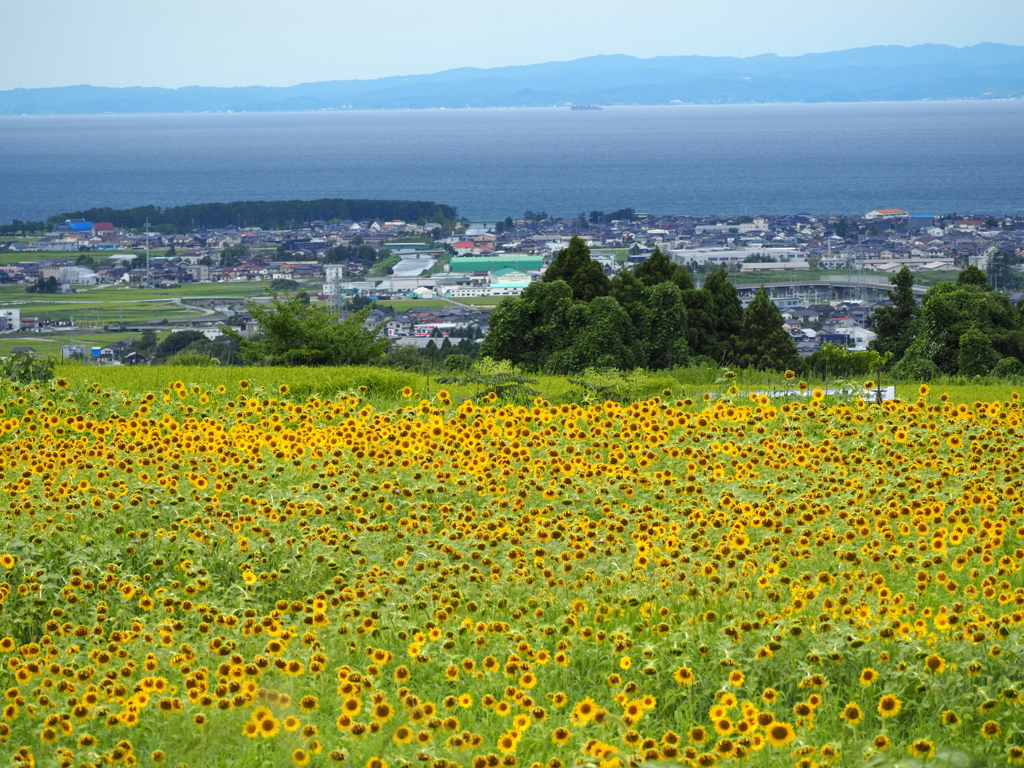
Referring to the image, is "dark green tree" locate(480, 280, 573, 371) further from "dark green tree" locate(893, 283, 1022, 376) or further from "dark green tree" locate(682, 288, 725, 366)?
"dark green tree" locate(893, 283, 1022, 376)

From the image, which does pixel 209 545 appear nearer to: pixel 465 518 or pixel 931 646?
pixel 465 518

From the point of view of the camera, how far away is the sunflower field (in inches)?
154

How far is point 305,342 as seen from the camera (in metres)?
15.2

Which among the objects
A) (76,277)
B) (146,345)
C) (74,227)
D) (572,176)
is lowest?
(146,345)

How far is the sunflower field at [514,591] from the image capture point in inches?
154

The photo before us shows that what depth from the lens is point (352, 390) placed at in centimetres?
1017

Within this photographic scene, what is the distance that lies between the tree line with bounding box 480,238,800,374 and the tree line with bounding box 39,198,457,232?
63.7 m

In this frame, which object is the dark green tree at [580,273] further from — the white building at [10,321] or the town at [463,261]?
the white building at [10,321]

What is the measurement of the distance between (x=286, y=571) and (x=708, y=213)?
330 feet

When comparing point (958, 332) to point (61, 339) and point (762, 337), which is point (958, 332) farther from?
point (61, 339)

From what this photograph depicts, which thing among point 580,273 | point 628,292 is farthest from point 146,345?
point 628,292

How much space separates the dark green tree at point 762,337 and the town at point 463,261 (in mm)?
9268

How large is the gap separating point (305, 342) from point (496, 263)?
43.1m

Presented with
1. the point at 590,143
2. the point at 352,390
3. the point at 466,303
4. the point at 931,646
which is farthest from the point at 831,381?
the point at 590,143
